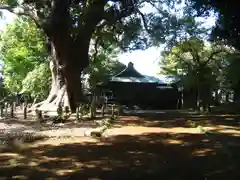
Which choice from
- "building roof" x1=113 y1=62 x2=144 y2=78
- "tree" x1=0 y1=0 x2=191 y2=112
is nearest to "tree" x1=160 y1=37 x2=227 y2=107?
"building roof" x1=113 y1=62 x2=144 y2=78

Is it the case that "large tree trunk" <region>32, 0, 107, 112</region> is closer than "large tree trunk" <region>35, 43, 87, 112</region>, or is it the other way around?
"large tree trunk" <region>32, 0, 107, 112</region>

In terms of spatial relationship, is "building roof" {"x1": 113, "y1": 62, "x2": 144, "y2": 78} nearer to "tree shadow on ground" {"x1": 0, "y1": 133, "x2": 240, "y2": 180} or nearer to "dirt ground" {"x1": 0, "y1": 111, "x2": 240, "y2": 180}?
"dirt ground" {"x1": 0, "y1": 111, "x2": 240, "y2": 180}

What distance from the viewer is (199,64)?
2695 centimetres

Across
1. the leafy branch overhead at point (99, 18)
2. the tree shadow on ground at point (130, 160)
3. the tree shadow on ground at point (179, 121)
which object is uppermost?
the leafy branch overhead at point (99, 18)

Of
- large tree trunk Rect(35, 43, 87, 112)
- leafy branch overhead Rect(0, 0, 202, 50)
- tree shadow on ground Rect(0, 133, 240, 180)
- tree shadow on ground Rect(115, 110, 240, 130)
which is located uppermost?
leafy branch overhead Rect(0, 0, 202, 50)

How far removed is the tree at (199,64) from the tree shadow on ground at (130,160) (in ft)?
52.5

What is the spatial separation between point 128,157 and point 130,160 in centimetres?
30

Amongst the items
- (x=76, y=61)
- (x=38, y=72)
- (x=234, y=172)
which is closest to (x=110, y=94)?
(x=38, y=72)

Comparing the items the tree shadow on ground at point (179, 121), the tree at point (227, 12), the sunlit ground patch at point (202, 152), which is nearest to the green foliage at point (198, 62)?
the tree shadow on ground at point (179, 121)

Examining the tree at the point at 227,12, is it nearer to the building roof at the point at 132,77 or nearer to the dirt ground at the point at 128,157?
the dirt ground at the point at 128,157

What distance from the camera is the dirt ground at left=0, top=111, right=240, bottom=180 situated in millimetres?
6738

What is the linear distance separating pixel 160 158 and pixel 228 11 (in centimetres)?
601

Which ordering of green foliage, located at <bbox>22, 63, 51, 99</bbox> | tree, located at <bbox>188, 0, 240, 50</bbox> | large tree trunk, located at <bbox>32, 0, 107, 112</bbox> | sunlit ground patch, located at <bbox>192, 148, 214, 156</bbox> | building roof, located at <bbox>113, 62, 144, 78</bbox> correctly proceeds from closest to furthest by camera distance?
1. sunlit ground patch, located at <bbox>192, 148, 214, 156</bbox>
2. tree, located at <bbox>188, 0, 240, 50</bbox>
3. large tree trunk, located at <bbox>32, 0, 107, 112</bbox>
4. green foliage, located at <bbox>22, 63, 51, 99</bbox>
5. building roof, located at <bbox>113, 62, 144, 78</bbox>

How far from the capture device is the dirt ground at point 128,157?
674 cm
